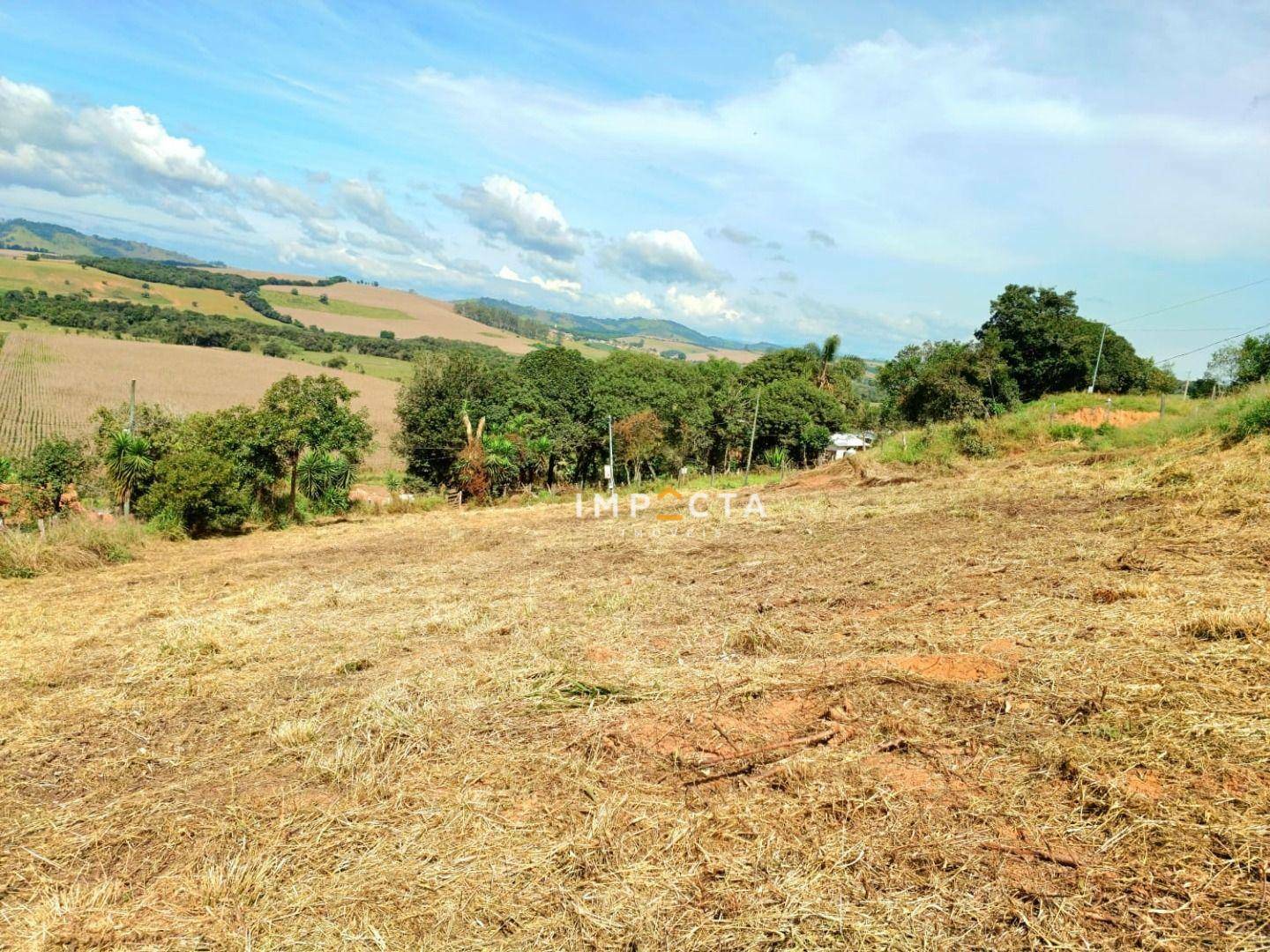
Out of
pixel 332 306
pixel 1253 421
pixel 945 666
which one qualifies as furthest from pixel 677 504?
pixel 332 306

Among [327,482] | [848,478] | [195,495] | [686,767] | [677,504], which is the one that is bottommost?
[327,482]

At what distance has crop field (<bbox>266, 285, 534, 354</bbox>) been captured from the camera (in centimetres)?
10117

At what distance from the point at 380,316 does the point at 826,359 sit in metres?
90.5

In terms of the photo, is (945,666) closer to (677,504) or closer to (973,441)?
(677,504)

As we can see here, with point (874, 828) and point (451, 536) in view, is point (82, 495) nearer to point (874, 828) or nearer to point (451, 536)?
point (451, 536)

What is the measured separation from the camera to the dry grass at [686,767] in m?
2.49

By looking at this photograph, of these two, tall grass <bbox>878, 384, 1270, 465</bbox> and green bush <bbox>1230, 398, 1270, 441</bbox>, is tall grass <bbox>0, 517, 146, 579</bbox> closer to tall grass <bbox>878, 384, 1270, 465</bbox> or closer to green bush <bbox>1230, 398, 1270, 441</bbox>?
tall grass <bbox>878, 384, 1270, 465</bbox>

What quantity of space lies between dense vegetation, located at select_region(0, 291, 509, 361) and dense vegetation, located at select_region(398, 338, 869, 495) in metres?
33.7

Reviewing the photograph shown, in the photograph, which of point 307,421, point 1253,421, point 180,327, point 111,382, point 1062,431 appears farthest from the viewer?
point 180,327

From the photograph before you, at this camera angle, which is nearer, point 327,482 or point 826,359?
point 327,482

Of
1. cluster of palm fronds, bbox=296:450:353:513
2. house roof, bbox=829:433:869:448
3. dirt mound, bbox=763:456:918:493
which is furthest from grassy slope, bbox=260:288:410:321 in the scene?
dirt mound, bbox=763:456:918:493

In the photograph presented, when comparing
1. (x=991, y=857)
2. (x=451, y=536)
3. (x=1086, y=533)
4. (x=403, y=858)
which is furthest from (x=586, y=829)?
(x=451, y=536)

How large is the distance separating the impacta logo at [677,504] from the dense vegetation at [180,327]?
48.5m

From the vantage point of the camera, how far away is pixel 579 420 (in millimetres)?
32062
